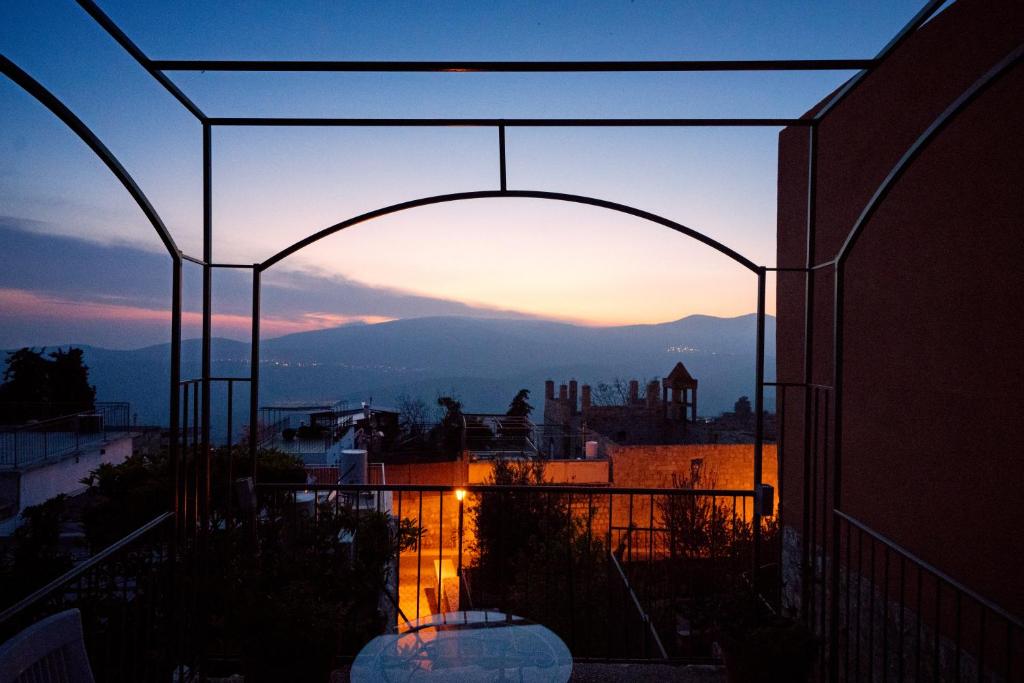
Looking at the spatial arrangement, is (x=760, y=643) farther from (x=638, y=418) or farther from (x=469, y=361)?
(x=469, y=361)

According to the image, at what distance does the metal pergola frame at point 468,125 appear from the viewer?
81.1 inches

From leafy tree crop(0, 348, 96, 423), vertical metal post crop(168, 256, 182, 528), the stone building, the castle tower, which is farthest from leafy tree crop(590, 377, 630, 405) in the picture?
vertical metal post crop(168, 256, 182, 528)

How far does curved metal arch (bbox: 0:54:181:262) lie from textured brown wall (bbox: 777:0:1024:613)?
3.72 m

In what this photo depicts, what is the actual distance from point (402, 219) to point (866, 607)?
36.4ft

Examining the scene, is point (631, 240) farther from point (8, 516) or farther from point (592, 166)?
point (8, 516)

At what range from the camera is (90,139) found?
2.02 metres

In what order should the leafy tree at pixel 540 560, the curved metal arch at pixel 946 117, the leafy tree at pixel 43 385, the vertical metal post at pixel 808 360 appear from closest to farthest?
the curved metal arch at pixel 946 117, the vertical metal post at pixel 808 360, the leafy tree at pixel 540 560, the leafy tree at pixel 43 385

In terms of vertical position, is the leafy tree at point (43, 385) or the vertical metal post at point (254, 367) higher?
the vertical metal post at point (254, 367)

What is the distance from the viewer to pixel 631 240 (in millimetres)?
13828

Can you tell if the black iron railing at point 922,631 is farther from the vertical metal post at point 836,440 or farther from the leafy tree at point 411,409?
the leafy tree at point 411,409

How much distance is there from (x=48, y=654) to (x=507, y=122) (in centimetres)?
234

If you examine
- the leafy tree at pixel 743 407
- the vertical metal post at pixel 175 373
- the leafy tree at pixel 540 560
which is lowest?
the leafy tree at pixel 540 560

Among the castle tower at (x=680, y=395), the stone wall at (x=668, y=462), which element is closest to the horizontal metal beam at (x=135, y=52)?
the stone wall at (x=668, y=462)

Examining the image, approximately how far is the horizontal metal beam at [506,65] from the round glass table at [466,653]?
2.10m
